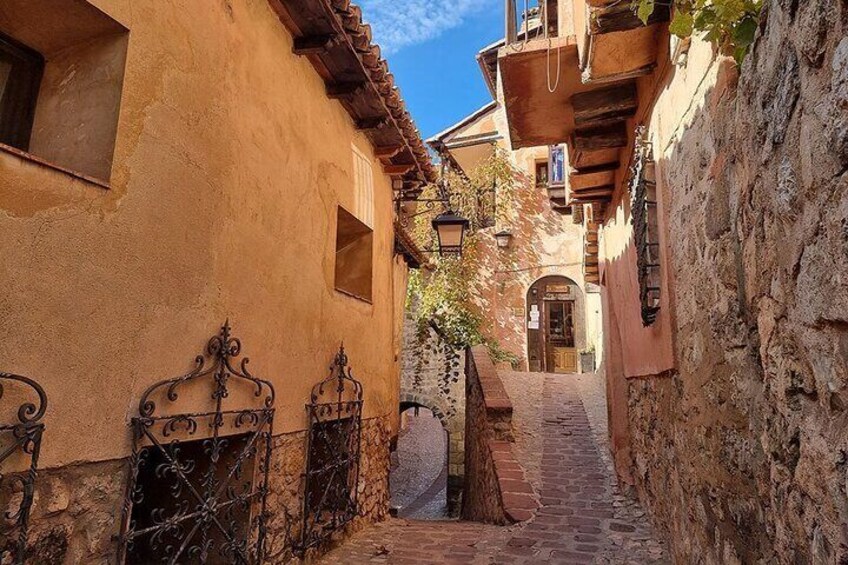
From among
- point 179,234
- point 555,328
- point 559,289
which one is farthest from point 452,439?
point 559,289

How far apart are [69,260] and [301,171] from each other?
84.3 inches

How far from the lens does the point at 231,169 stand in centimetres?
320

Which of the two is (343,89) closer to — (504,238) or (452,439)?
(452,439)

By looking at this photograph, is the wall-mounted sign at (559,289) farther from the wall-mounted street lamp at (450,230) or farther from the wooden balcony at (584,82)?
the wooden balcony at (584,82)

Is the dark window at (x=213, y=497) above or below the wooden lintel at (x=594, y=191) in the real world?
below

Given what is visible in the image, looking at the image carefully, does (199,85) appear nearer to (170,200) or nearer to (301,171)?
(170,200)

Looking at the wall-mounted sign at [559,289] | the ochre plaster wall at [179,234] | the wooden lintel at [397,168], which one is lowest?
the ochre plaster wall at [179,234]

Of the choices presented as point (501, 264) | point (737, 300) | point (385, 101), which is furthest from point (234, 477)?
point (501, 264)

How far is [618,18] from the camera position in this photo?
3.16m

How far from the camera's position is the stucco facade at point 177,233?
2057 mm

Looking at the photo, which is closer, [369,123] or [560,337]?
[369,123]

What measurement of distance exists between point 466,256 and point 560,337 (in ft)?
21.4

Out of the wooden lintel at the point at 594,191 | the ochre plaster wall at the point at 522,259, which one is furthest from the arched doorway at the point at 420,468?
the wooden lintel at the point at 594,191

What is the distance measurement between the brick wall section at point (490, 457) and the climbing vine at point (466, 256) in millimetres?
2394
